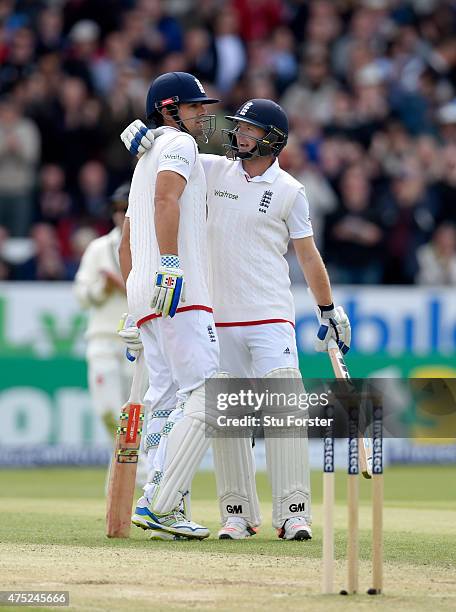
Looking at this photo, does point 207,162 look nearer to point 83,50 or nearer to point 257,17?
point 83,50

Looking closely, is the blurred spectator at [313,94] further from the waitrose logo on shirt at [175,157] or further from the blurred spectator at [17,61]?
the waitrose logo on shirt at [175,157]

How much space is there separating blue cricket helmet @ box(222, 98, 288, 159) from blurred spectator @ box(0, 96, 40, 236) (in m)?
8.50

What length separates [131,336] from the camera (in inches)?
330

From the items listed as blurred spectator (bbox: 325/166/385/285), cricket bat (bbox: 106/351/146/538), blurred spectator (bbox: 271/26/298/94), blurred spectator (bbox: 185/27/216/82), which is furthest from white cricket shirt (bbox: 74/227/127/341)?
blurred spectator (bbox: 271/26/298/94)

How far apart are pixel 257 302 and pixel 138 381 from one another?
846 mm

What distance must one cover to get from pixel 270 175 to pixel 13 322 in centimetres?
738

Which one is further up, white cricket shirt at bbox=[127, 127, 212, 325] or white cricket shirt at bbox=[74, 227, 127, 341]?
white cricket shirt at bbox=[74, 227, 127, 341]

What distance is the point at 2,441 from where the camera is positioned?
15.0m

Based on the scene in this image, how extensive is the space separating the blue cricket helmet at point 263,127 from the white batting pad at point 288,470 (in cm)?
128

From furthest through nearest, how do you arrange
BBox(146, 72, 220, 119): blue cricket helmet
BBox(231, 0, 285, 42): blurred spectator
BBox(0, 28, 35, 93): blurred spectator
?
BBox(231, 0, 285, 42): blurred spectator
BBox(0, 28, 35, 93): blurred spectator
BBox(146, 72, 220, 119): blue cricket helmet

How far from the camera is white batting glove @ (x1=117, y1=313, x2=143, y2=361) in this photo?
8383mm

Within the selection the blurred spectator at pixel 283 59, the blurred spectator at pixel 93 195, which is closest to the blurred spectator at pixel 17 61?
the blurred spectator at pixel 93 195

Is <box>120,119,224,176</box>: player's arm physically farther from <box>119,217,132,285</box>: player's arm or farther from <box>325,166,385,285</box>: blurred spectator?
<box>325,166,385,285</box>: blurred spectator

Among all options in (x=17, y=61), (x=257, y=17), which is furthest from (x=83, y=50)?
(x=257, y=17)
